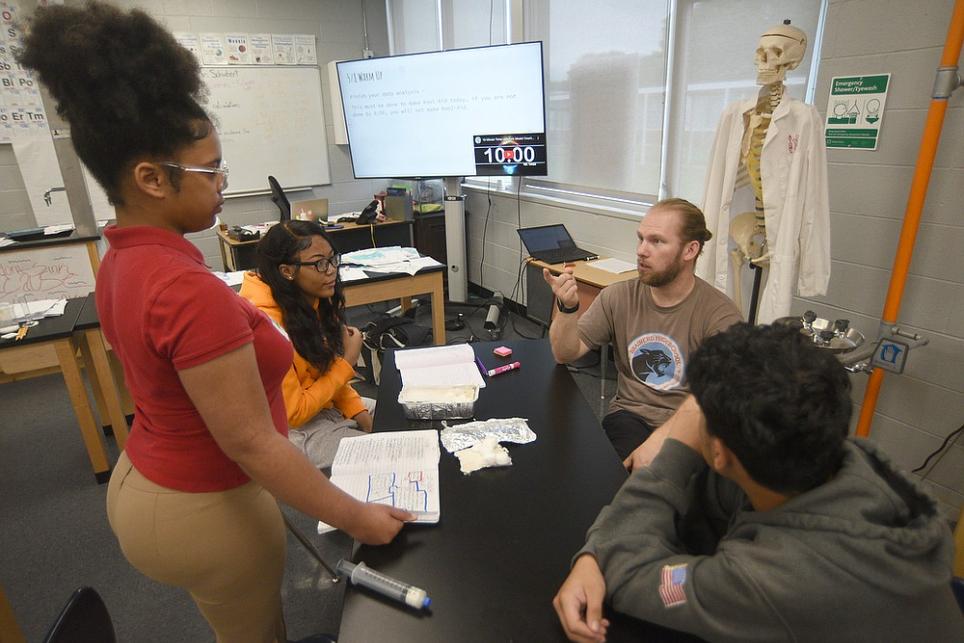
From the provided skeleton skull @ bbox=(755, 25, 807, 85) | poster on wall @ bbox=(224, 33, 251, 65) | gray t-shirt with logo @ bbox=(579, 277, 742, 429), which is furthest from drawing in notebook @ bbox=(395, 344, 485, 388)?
poster on wall @ bbox=(224, 33, 251, 65)

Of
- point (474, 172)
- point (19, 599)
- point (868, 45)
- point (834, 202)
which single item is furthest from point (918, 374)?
point (19, 599)

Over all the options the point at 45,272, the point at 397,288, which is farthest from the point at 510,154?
the point at 45,272

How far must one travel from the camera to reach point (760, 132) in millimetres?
2021

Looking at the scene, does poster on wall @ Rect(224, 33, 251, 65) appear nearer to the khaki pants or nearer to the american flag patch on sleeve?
the khaki pants

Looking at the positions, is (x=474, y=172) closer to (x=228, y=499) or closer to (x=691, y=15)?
(x=691, y=15)

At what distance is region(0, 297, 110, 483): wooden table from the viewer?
7.32ft

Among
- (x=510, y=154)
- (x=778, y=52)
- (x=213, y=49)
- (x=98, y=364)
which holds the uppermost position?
(x=213, y=49)

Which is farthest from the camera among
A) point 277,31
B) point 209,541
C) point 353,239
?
point 277,31

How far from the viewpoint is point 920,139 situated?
1.92 m

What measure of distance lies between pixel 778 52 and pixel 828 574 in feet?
6.06

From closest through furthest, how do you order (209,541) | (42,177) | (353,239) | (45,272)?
(209,541) < (45,272) < (42,177) < (353,239)

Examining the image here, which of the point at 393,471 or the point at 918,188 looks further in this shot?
the point at 918,188

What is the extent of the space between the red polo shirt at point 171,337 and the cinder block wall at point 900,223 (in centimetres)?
223

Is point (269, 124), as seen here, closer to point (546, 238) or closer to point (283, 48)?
point (283, 48)
